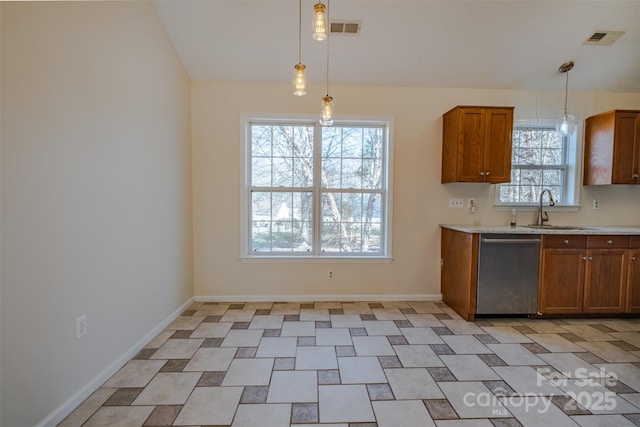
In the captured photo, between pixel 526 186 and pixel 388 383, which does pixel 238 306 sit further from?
pixel 526 186

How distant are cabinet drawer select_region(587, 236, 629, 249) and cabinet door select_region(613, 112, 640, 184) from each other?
71 cm

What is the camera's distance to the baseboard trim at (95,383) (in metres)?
1.55

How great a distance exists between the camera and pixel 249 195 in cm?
351

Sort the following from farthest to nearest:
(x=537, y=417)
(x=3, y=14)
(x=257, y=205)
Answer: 1. (x=257, y=205)
2. (x=537, y=417)
3. (x=3, y=14)

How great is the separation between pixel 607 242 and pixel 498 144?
1.44m

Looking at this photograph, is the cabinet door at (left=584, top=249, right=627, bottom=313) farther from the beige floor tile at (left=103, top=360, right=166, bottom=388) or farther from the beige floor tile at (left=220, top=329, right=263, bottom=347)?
the beige floor tile at (left=103, top=360, right=166, bottom=388)

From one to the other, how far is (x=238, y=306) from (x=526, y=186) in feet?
12.3

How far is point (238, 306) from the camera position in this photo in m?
3.33

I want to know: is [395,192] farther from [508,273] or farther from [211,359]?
[211,359]

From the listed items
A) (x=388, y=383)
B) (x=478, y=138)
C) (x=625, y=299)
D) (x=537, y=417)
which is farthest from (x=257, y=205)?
(x=625, y=299)

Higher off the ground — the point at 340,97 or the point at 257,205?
the point at 340,97

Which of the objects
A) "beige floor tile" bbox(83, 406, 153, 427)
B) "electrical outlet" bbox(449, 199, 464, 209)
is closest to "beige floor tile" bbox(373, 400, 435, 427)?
"beige floor tile" bbox(83, 406, 153, 427)

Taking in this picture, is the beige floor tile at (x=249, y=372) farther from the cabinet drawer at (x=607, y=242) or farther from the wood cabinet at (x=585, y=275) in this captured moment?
the cabinet drawer at (x=607, y=242)

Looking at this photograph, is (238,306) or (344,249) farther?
(344,249)
